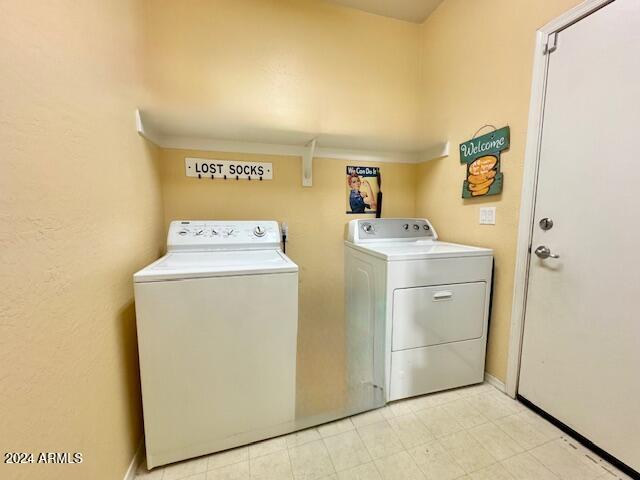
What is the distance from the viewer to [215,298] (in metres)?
1.09

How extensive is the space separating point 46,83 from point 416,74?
207 centimetres

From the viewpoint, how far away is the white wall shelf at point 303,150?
1751 mm

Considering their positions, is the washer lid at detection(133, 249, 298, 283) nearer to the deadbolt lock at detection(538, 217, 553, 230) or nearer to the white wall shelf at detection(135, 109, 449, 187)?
the white wall shelf at detection(135, 109, 449, 187)

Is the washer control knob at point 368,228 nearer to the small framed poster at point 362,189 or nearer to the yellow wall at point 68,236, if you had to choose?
the small framed poster at point 362,189

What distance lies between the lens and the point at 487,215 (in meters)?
1.62

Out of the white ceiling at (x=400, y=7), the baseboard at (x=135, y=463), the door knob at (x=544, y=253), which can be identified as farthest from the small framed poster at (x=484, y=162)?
the baseboard at (x=135, y=463)

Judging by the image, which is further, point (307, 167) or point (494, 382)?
point (307, 167)

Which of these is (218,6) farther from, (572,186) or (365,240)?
(572,186)

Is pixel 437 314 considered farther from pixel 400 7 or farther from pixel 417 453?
pixel 400 7

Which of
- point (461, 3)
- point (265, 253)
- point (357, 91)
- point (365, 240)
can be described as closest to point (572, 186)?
point (365, 240)

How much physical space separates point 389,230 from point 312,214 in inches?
24.6

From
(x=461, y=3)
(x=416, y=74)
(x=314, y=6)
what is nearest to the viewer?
(x=314, y=6)

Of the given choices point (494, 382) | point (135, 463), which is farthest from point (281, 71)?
point (494, 382)

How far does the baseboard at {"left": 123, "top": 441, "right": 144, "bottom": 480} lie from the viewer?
1.06m
